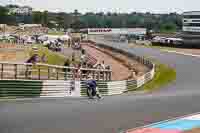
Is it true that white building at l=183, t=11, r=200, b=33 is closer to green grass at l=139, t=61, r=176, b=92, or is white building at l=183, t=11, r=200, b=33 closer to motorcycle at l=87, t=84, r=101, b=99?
green grass at l=139, t=61, r=176, b=92

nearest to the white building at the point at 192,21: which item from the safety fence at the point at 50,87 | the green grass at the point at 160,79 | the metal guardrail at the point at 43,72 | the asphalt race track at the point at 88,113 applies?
the green grass at the point at 160,79

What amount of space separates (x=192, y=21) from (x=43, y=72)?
6074 inches

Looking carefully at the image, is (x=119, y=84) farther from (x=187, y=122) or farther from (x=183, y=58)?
(x=183, y=58)

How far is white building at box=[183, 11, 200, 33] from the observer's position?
176 meters

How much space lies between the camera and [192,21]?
178375mm

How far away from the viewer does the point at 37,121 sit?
655 inches

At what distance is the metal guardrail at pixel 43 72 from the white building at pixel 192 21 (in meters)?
145

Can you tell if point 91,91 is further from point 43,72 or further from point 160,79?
point 160,79

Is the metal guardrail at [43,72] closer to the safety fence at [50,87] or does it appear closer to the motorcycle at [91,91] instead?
the safety fence at [50,87]

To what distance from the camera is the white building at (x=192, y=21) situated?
176 metres

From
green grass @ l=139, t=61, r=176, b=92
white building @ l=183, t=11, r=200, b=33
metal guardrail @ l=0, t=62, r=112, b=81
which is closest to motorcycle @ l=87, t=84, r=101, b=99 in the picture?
metal guardrail @ l=0, t=62, r=112, b=81

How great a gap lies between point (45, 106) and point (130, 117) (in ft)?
10.7

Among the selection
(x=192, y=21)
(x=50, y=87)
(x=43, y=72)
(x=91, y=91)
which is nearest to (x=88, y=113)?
(x=91, y=91)

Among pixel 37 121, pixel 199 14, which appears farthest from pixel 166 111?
pixel 199 14
